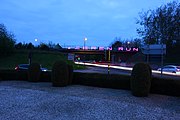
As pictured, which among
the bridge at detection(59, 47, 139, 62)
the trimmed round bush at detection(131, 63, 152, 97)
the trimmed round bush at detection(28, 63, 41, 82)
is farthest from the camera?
the bridge at detection(59, 47, 139, 62)

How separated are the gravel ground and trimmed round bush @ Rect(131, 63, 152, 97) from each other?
1.18 feet

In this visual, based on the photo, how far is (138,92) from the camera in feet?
44.5

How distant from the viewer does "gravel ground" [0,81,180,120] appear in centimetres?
952

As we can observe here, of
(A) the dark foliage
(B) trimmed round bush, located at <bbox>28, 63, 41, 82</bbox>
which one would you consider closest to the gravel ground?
(B) trimmed round bush, located at <bbox>28, 63, 41, 82</bbox>

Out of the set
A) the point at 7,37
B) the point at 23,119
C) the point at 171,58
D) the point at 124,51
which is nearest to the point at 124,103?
the point at 23,119

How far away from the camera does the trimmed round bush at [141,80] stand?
13516 mm

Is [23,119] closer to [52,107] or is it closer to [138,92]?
Answer: [52,107]

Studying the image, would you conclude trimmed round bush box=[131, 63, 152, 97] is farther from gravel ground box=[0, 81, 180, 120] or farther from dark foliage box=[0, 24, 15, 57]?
dark foliage box=[0, 24, 15, 57]

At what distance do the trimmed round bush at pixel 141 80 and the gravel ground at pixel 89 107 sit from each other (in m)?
0.36

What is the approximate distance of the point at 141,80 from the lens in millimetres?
13594

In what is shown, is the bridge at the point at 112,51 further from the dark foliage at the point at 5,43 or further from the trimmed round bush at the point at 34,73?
the trimmed round bush at the point at 34,73

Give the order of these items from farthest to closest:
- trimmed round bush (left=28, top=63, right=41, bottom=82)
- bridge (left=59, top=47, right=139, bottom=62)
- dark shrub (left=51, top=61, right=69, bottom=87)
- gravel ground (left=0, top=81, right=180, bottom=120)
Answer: bridge (left=59, top=47, right=139, bottom=62) < trimmed round bush (left=28, top=63, right=41, bottom=82) < dark shrub (left=51, top=61, right=69, bottom=87) < gravel ground (left=0, top=81, right=180, bottom=120)

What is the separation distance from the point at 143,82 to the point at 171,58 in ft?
203

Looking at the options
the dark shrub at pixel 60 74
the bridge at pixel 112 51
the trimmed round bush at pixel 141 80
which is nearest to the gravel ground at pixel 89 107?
the trimmed round bush at pixel 141 80
